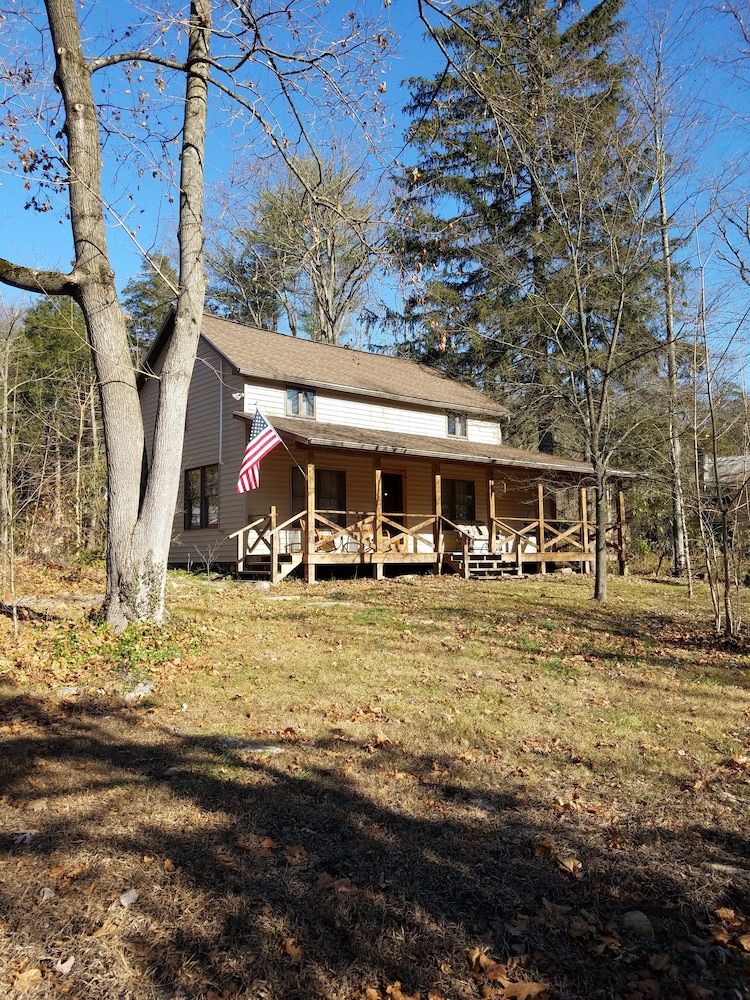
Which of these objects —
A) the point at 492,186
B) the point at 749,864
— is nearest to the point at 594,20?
the point at 492,186

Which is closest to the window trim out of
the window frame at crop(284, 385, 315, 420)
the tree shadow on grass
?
the window frame at crop(284, 385, 315, 420)

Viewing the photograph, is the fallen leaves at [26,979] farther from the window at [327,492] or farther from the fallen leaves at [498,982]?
the window at [327,492]

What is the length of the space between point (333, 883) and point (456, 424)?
1946 centimetres

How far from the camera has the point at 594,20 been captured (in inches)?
883

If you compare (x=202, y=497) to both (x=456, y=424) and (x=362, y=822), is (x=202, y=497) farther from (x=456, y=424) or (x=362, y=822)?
(x=362, y=822)

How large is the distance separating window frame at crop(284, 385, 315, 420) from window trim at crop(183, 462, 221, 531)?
2459 mm

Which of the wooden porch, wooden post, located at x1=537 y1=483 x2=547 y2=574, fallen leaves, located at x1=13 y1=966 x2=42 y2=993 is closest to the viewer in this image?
fallen leaves, located at x1=13 y1=966 x2=42 y2=993

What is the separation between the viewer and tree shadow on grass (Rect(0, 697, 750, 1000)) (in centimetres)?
257

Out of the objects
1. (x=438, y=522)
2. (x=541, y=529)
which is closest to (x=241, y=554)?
(x=438, y=522)

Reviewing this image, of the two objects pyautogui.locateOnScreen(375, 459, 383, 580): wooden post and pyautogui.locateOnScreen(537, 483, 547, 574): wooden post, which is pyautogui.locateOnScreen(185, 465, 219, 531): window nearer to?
pyautogui.locateOnScreen(375, 459, 383, 580): wooden post

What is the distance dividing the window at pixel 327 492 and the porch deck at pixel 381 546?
212 mm

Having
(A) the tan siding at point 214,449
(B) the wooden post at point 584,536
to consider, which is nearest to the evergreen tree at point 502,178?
(B) the wooden post at point 584,536

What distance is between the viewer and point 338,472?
1848cm

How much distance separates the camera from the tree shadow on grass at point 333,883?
257 centimetres
